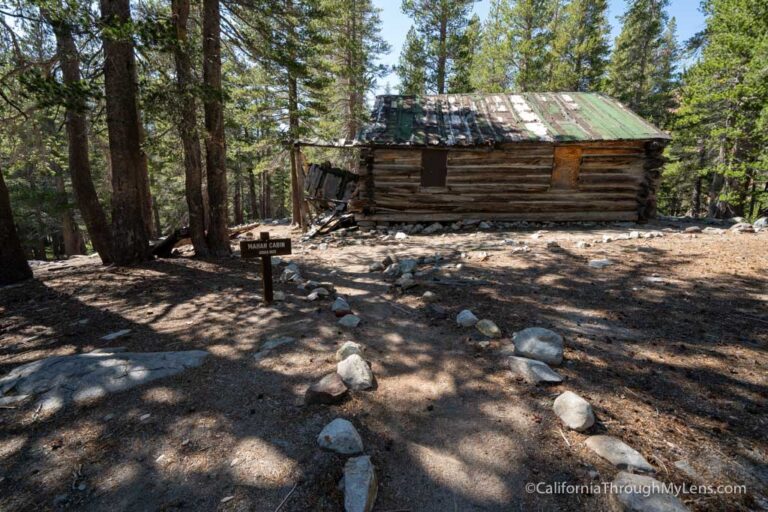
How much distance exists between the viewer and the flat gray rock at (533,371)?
2.89 meters

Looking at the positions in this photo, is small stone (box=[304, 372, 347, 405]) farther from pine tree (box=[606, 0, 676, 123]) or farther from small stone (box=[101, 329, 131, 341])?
pine tree (box=[606, 0, 676, 123])

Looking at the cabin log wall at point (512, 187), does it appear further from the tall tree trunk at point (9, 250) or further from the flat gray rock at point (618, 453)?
the flat gray rock at point (618, 453)

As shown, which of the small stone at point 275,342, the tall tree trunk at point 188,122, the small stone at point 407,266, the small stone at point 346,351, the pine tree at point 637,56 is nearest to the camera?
the small stone at point 346,351

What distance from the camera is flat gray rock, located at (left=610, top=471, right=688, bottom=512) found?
172cm

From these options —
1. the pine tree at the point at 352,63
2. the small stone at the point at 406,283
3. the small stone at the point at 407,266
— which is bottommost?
the small stone at the point at 406,283

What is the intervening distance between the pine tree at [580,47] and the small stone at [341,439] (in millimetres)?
24981

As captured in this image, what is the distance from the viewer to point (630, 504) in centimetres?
175

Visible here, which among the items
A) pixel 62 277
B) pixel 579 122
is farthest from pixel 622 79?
pixel 62 277

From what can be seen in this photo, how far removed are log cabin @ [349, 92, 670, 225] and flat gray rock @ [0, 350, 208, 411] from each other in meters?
9.24

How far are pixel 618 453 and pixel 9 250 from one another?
9.59 meters

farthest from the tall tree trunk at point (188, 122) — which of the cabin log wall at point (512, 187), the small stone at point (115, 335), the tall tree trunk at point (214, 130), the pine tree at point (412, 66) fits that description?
the pine tree at point (412, 66)

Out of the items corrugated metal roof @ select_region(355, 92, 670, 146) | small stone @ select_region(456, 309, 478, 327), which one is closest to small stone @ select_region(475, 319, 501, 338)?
small stone @ select_region(456, 309, 478, 327)

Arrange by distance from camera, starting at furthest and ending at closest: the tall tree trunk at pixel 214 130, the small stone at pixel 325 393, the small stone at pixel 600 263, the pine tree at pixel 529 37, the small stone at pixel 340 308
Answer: the pine tree at pixel 529 37 < the tall tree trunk at pixel 214 130 < the small stone at pixel 600 263 < the small stone at pixel 340 308 < the small stone at pixel 325 393

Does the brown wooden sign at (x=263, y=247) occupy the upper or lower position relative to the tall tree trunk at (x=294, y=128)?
lower
